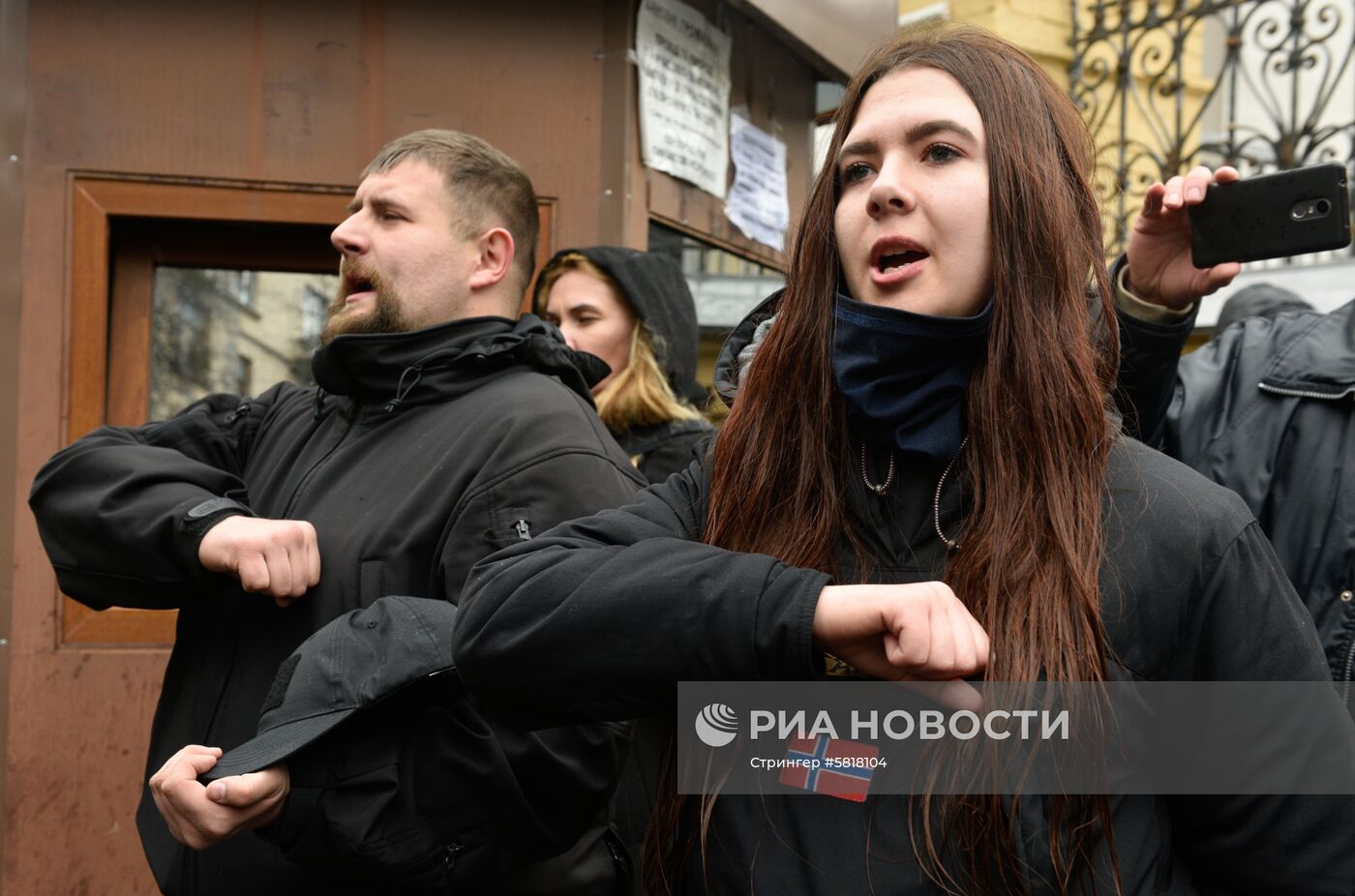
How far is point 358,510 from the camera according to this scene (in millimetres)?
2318

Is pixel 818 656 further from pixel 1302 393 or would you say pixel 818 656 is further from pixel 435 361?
pixel 1302 393

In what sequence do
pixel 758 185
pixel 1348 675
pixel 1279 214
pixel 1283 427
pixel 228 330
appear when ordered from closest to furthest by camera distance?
pixel 1279 214
pixel 1348 675
pixel 1283 427
pixel 228 330
pixel 758 185

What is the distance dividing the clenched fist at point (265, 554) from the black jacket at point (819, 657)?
688 millimetres

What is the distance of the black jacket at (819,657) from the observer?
1430 mm

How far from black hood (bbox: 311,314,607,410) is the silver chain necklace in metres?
0.99

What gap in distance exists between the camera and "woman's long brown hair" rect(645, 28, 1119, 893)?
4.81ft

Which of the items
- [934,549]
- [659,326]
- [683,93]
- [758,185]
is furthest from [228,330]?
[934,549]

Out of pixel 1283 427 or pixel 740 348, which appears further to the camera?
pixel 1283 427

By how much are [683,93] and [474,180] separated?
1277 millimetres

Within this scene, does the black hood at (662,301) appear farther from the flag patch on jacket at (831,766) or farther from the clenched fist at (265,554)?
the flag patch on jacket at (831,766)

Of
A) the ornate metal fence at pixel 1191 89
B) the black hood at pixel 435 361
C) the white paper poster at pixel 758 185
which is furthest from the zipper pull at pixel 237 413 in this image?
the ornate metal fence at pixel 1191 89

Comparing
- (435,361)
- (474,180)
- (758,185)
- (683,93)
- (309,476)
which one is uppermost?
(683,93)

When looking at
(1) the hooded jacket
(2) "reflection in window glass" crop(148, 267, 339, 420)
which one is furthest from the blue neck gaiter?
(2) "reflection in window glass" crop(148, 267, 339, 420)

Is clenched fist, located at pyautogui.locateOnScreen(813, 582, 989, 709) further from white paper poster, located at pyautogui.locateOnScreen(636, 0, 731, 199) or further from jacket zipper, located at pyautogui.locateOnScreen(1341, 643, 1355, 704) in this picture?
white paper poster, located at pyautogui.locateOnScreen(636, 0, 731, 199)
